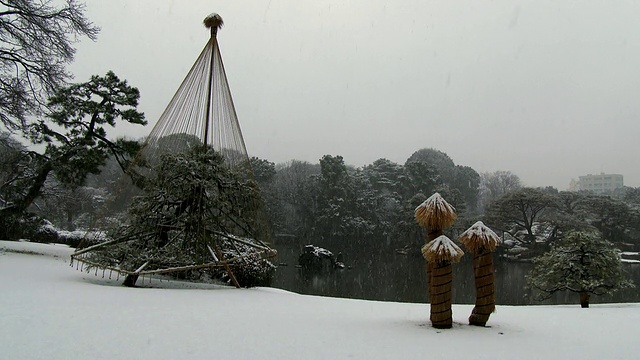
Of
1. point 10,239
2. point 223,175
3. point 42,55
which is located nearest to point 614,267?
point 223,175

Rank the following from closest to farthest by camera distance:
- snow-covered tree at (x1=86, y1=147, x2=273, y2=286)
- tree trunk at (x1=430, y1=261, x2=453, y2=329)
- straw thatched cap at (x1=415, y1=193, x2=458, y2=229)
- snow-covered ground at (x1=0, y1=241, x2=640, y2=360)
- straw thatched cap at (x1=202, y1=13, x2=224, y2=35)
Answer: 1. snow-covered ground at (x1=0, y1=241, x2=640, y2=360)
2. tree trunk at (x1=430, y1=261, x2=453, y2=329)
3. straw thatched cap at (x1=415, y1=193, x2=458, y2=229)
4. snow-covered tree at (x1=86, y1=147, x2=273, y2=286)
5. straw thatched cap at (x1=202, y1=13, x2=224, y2=35)

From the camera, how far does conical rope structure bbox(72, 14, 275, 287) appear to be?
7.91m

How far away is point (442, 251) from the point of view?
4977 mm

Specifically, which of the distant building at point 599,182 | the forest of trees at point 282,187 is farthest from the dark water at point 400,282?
the distant building at point 599,182

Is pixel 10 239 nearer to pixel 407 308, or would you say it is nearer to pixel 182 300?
pixel 182 300

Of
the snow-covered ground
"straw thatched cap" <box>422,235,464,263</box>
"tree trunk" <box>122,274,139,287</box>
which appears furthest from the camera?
"tree trunk" <box>122,274,139,287</box>

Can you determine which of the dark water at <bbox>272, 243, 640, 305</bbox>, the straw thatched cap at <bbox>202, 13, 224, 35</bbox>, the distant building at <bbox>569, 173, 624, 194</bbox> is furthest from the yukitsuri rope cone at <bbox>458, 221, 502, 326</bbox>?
the distant building at <bbox>569, 173, 624, 194</bbox>

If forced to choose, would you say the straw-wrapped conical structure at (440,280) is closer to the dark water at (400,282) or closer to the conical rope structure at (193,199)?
the conical rope structure at (193,199)

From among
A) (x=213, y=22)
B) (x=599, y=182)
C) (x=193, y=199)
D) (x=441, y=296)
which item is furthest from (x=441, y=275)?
(x=599, y=182)

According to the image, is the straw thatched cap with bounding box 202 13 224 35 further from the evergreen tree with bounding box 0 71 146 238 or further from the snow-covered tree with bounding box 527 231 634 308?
the snow-covered tree with bounding box 527 231 634 308

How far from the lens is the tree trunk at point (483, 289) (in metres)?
5.23

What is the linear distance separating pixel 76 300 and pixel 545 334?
536cm

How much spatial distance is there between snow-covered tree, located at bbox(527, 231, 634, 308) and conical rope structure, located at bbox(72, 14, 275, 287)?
6094 millimetres

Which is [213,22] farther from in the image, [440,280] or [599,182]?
[599,182]
